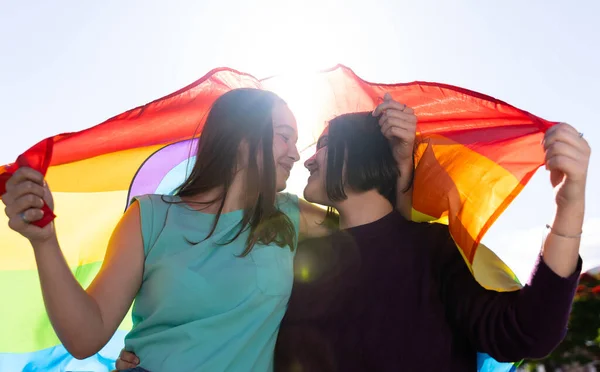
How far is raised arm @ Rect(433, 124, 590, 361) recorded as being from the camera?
179 cm

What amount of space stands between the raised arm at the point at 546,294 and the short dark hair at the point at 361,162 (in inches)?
25.5

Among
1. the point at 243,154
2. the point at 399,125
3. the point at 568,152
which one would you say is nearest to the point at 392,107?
the point at 399,125

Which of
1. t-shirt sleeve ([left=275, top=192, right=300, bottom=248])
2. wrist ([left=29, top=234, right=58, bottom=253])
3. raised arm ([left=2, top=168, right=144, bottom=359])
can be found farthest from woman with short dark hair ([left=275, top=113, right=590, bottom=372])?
wrist ([left=29, top=234, right=58, bottom=253])

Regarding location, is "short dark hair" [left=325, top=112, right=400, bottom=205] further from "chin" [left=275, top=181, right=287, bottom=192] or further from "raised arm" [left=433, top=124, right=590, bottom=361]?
"raised arm" [left=433, top=124, right=590, bottom=361]

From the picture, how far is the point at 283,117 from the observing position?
105 inches

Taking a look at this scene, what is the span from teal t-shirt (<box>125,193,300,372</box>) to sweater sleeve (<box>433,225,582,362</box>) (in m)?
0.68

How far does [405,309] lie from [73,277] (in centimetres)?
126

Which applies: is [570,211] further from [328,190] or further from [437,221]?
[328,190]

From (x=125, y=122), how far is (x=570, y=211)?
1.94 meters

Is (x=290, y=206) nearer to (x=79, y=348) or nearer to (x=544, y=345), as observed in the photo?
(x=79, y=348)

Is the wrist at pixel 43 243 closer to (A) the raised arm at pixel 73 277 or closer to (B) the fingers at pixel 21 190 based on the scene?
(A) the raised arm at pixel 73 277

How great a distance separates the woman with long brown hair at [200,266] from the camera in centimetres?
187

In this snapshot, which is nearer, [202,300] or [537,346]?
[537,346]

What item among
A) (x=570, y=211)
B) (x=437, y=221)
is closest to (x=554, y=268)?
(x=570, y=211)
